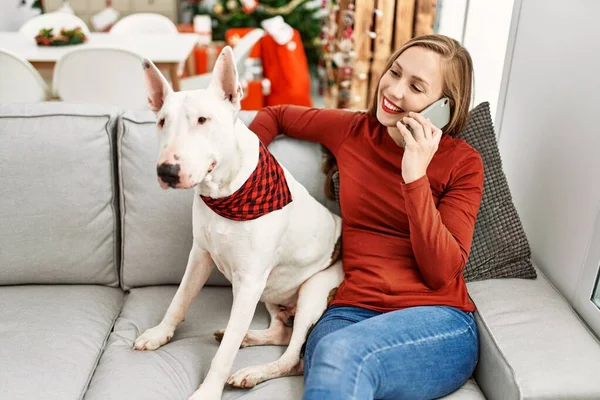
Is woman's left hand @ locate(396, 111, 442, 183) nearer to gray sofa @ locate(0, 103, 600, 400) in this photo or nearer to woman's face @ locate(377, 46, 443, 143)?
woman's face @ locate(377, 46, 443, 143)

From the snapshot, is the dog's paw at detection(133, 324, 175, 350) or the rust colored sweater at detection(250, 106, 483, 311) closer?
the rust colored sweater at detection(250, 106, 483, 311)

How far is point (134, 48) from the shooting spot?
3.57 metres

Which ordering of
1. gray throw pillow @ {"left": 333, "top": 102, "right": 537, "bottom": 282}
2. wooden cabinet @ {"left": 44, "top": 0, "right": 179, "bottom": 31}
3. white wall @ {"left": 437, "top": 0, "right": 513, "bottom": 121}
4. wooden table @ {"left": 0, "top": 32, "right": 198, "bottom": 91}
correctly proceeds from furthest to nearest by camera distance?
wooden cabinet @ {"left": 44, "top": 0, "right": 179, "bottom": 31} → wooden table @ {"left": 0, "top": 32, "right": 198, "bottom": 91} → white wall @ {"left": 437, "top": 0, "right": 513, "bottom": 121} → gray throw pillow @ {"left": 333, "top": 102, "right": 537, "bottom": 282}

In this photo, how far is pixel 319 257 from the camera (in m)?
1.61

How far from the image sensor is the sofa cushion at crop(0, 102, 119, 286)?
67.4 inches

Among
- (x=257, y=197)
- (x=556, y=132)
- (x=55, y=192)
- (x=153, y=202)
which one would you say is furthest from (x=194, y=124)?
(x=556, y=132)

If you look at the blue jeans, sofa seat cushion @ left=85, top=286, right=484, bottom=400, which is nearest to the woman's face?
the blue jeans

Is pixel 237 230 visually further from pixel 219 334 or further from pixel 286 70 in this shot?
pixel 286 70

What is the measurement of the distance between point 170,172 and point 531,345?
92cm

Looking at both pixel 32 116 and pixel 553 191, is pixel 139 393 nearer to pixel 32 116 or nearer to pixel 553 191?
pixel 32 116

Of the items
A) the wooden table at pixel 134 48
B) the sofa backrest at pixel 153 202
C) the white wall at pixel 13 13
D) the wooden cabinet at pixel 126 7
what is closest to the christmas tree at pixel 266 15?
the wooden cabinet at pixel 126 7

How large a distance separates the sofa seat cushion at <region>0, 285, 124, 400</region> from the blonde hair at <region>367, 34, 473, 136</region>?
1084 mm

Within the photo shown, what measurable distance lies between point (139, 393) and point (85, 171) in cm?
72

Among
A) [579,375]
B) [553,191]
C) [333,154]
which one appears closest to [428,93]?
[333,154]
